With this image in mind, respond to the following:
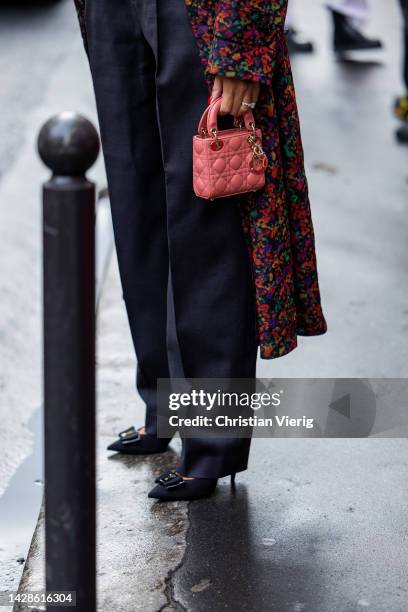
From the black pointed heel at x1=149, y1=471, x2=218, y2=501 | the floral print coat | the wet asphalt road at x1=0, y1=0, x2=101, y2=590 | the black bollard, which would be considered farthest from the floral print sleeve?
the wet asphalt road at x1=0, y1=0, x2=101, y2=590

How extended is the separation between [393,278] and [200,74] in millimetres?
2209

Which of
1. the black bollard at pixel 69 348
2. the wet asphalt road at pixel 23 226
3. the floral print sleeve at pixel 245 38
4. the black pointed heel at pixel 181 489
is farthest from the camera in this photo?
the wet asphalt road at pixel 23 226

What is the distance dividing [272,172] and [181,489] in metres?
0.85

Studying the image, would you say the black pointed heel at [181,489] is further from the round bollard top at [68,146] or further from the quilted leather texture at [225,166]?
the round bollard top at [68,146]

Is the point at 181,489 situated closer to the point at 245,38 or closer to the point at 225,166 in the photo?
the point at 225,166

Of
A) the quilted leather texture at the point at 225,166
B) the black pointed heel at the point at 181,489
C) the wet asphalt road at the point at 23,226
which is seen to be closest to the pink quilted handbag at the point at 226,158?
the quilted leather texture at the point at 225,166

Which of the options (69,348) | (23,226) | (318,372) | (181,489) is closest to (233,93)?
(69,348)

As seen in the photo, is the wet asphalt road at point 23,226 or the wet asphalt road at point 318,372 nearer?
the wet asphalt road at point 318,372

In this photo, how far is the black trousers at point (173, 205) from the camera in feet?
8.13

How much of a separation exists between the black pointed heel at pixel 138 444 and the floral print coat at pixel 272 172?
0.56 meters

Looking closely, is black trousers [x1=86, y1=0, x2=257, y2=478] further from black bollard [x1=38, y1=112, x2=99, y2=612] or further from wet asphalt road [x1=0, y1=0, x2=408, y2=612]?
black bollard [x1=38, y1=112, x2=99, y2=612]

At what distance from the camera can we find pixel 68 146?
6.00 feet

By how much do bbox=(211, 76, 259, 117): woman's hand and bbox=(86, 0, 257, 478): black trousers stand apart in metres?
0.07

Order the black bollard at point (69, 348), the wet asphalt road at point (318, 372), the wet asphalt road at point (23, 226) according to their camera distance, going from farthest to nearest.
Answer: the wet asphalt road at point (23, 226) → the wet asphalt road at point (318, 372) → the black bollard at point (69, 348)
